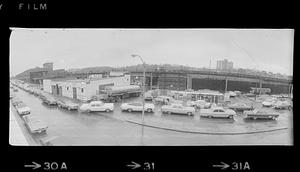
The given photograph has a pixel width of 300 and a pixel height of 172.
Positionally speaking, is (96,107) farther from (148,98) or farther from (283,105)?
(283,105)

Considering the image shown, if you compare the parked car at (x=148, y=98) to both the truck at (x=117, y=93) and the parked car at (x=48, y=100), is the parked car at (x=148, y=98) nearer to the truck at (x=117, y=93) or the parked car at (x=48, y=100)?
the truck at (x=117, y=93)

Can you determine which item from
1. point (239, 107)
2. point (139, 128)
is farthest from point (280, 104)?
point (139, 128)

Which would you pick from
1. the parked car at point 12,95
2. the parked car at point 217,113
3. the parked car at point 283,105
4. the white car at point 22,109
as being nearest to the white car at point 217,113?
the parked car at point 217,113

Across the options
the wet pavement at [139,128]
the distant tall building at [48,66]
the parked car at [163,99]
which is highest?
the distant tall building at [48,66]

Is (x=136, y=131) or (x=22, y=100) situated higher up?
(x=22, y=100)
